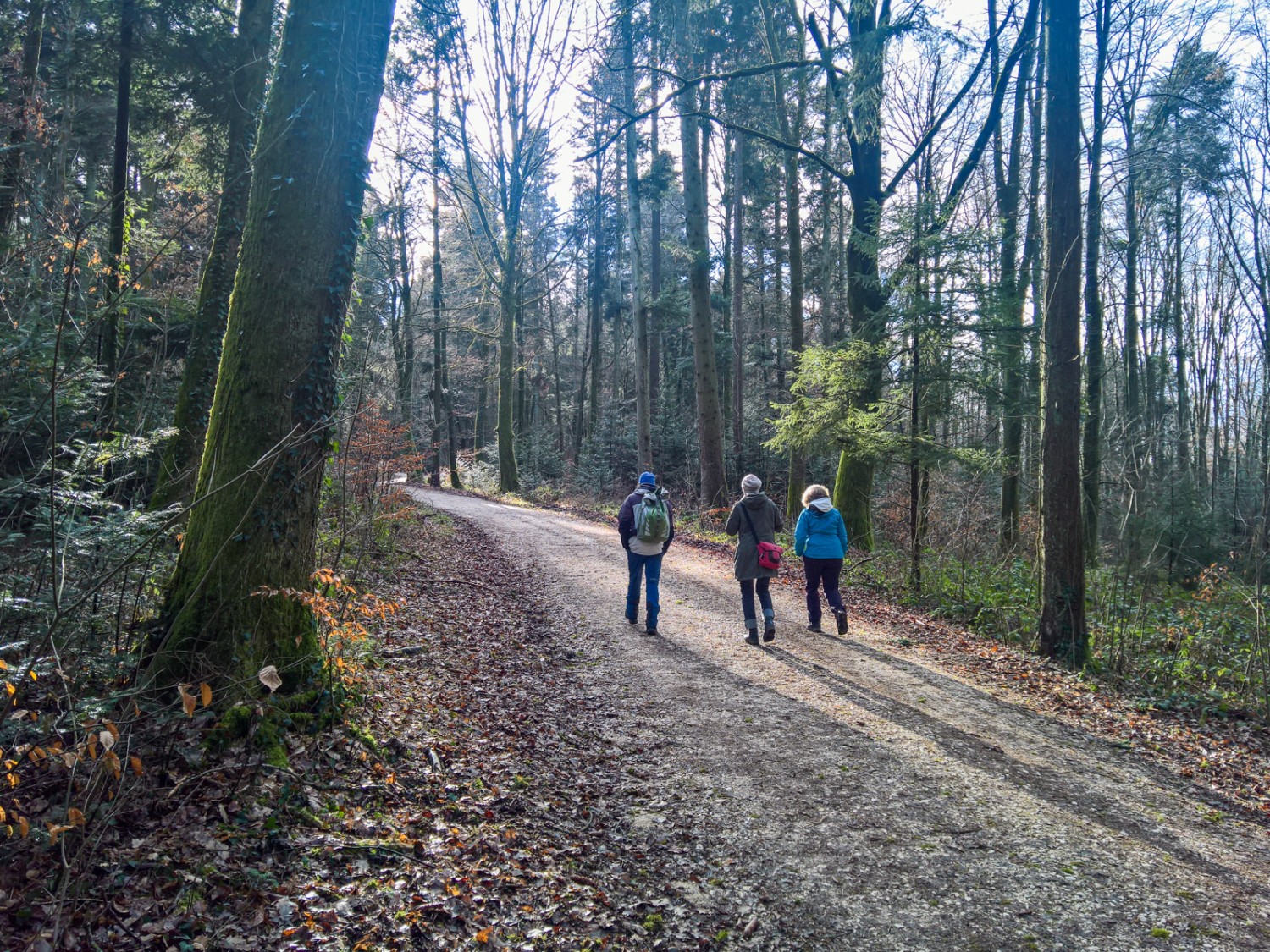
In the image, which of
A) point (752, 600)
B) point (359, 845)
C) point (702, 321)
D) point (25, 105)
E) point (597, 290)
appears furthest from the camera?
point (597, 290)

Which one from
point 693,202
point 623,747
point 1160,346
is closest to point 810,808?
point 623,747

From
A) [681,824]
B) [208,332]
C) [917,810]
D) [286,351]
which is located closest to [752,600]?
[917,810]

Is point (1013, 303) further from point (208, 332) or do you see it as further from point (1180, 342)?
point (1180, 342)

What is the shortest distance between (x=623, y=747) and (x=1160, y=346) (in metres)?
27.6

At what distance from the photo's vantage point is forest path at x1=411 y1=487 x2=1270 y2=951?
10.9ft

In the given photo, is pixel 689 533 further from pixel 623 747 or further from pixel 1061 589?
pixel 623 747

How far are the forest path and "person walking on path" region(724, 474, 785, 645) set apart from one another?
357 mm

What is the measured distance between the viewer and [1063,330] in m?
7.70

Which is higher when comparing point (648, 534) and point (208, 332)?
point (208, 332)

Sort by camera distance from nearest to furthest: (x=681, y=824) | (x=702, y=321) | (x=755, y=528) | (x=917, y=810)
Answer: (x=681, y=824) → (x=917, y=810) → (x=755, y=528) → (x=702, y=321)

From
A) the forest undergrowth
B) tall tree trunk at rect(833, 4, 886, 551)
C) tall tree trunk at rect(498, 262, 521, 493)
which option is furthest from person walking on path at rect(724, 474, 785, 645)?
tall tree trunk at rect(498, 262, 521, 493)

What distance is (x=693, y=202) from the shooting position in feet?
56.4

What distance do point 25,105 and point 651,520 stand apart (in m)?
9.59

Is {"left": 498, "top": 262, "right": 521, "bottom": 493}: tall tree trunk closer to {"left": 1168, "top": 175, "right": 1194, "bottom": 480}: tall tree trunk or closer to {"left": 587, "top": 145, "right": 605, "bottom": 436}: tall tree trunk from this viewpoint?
{"left": 587, "top": 145, "right": 605, "bottom": 436}: tall tree trunk
